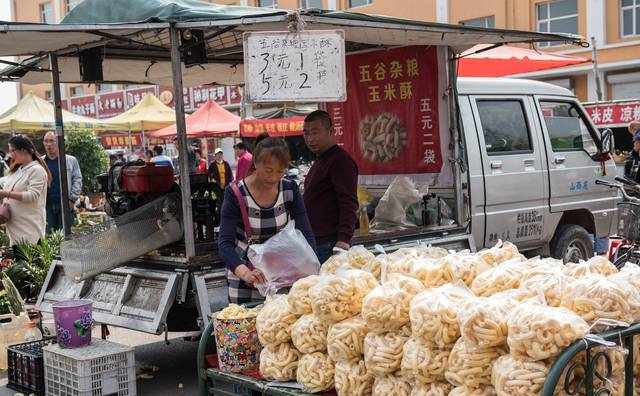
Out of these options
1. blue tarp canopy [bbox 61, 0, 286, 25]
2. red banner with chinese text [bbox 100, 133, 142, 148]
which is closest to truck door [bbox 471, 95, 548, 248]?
blue tarp canopy [bbox 61, 0, 286, 25]

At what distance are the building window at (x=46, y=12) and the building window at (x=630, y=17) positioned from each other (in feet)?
105

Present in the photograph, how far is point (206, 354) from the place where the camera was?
145 inches

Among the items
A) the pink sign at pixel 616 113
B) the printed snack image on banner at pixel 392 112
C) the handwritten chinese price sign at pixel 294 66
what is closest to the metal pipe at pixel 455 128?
the printed snack image on banner at pixel 392 112

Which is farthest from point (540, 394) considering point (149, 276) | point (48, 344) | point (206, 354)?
point (48, 344)

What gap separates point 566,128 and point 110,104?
1160 inches

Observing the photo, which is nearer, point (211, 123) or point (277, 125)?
point (277, 125)

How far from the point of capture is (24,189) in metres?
7.73

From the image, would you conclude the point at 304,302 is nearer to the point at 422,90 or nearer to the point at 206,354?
the point at 206,354

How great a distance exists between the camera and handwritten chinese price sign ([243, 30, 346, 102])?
446 centimetres

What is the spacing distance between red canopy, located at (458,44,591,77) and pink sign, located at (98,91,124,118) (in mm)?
26055

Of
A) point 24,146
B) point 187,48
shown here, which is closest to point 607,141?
point 187,48

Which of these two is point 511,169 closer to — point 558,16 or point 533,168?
point 533,168

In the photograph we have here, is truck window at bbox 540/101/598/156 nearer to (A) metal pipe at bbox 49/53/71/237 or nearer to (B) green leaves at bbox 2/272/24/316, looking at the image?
(A) metal pipe at bbox 49/53/71/237

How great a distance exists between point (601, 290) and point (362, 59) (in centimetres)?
518
